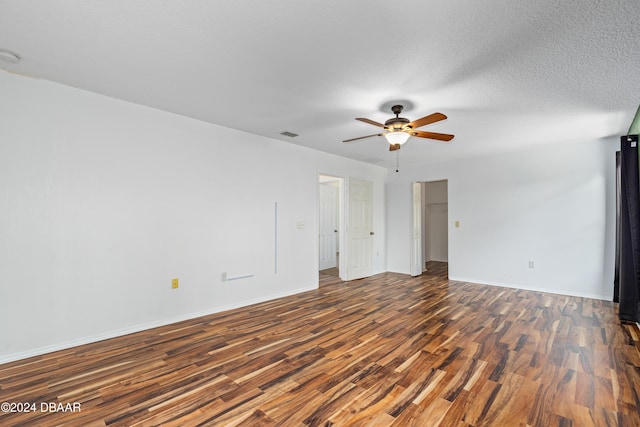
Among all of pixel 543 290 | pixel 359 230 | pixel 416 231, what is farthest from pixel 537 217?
pixel 359 230

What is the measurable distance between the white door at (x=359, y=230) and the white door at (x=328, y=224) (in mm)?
1192

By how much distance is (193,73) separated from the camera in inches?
97.5

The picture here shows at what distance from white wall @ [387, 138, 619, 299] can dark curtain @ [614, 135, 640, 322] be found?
0.82 meters

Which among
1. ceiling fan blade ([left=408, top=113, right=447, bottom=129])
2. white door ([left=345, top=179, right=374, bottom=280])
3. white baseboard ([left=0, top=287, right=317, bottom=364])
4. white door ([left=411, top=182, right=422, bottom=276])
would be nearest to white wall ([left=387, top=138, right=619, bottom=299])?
white door ([left=411, top=182, right=422, bottom=276])

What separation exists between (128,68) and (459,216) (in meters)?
5.67

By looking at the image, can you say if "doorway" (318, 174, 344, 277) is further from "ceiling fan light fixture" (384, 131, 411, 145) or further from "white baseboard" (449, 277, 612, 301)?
"ceiling fan light fixture" (384, 131, 411, 145)

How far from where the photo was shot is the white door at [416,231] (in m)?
6.30

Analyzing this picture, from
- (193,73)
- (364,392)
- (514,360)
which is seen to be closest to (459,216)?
(514,360)

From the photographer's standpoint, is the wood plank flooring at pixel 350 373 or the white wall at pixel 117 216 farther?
the white wall at pixel 117 216

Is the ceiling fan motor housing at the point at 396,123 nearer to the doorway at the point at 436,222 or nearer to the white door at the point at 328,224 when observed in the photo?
the white door at the point at 328,224

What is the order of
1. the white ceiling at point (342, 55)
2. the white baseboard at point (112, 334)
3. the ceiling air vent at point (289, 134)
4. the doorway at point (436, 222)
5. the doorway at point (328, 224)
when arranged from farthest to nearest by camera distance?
the doorway at point (436, 222) < the doorway at point (328, 224) < the ceiling air vent at point (289, 134) < the white baseboard at point (112, 334) < the white ceiling at point (342, 55)

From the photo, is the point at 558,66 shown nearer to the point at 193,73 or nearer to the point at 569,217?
the point at 193,73

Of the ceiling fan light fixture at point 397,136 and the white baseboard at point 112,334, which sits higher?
the ceiling fan light fixture at point 397,136

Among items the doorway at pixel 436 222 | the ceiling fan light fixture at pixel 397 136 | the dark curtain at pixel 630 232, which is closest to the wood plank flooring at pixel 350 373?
the dark curtain at pixel 630 232
